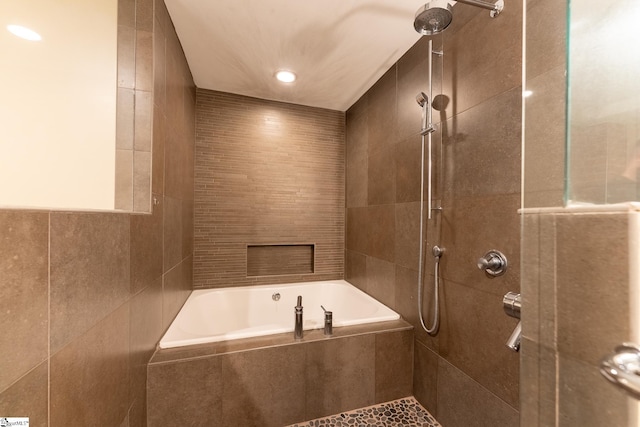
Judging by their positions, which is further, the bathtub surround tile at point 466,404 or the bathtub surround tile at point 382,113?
the bathtub surround tile at point 382,113

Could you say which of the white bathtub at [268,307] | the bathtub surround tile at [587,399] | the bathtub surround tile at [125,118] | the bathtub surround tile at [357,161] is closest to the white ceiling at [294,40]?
the bathtub surround tile at [357,161]

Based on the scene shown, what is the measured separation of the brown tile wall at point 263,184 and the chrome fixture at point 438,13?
1568mm

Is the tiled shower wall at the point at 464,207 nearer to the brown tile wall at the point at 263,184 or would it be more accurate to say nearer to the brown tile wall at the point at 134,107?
the brown tile wall at the point at 263,184

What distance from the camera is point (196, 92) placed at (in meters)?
2.20

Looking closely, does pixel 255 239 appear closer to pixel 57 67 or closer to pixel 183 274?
pixel 183 274

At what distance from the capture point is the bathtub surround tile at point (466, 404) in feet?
3.35

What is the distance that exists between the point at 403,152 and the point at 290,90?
127cm

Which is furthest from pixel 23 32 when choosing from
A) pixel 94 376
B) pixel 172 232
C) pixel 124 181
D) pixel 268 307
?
pixel 268 307

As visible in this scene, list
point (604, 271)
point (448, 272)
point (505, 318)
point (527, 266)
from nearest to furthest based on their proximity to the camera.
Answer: point (604, 271), point (527, 266), point (505, 318), point (448, 272)

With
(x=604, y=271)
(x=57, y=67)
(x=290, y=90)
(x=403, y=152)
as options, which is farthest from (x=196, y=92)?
(x=604, y=271)

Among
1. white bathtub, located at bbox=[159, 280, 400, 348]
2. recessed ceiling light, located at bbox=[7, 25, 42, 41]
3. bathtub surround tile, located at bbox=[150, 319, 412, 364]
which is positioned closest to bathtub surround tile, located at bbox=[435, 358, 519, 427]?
bathtub surround tile, located at bbox=[150, 319, 412, 364]

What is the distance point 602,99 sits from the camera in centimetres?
43

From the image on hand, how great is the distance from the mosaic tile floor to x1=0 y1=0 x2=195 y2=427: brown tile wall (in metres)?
0.98

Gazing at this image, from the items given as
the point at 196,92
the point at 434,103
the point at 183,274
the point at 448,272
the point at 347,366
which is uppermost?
the point at 196,92
